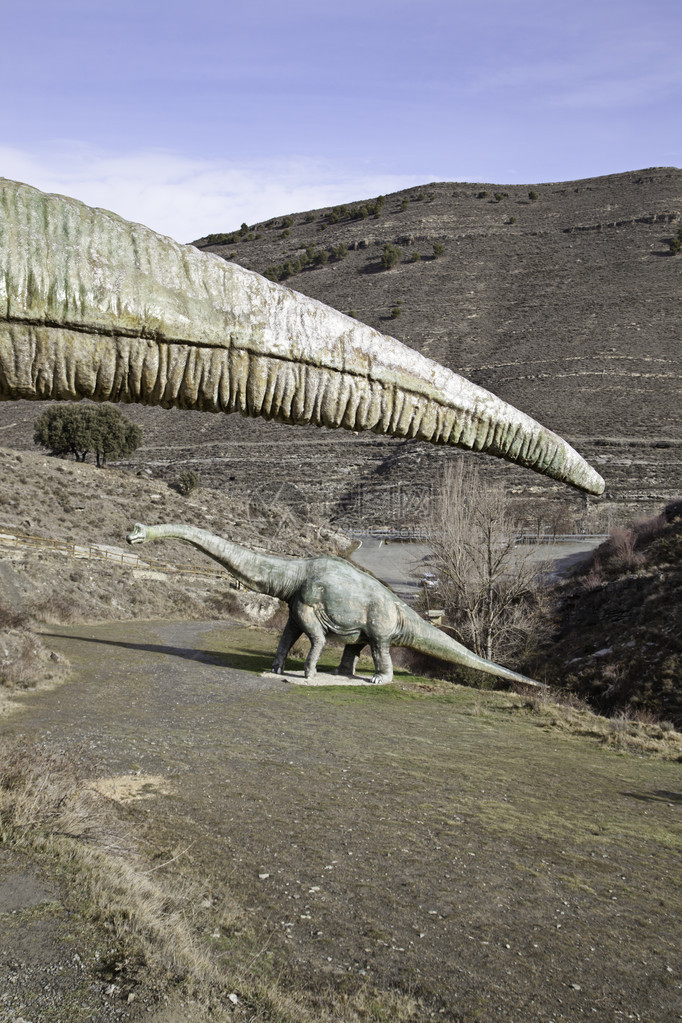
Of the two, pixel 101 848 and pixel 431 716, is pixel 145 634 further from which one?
pixel 101 848

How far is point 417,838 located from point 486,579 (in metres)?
17.5

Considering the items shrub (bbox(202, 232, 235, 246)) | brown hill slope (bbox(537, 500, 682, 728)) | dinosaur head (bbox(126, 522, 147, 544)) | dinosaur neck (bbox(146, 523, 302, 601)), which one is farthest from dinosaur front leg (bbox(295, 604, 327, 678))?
shrub (bbox(202, 232, 235, 246))

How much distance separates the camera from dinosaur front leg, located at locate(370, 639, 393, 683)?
1539 centimetres

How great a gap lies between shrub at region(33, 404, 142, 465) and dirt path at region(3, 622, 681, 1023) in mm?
31777

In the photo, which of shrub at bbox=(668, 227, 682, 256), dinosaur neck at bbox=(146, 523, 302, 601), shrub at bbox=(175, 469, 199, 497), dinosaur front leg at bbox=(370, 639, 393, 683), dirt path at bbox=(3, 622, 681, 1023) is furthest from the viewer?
shrub at bbox=(668, 227, 682, 256)

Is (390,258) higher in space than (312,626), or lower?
higher

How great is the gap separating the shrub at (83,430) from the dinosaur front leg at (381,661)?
31011mm

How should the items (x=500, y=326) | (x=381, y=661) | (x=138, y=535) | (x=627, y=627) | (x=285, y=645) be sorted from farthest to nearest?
(x=500, y=326) < (x=627, y=627) < (x=381, y=661) < (x=285, y=645) < (x=138, y=535)

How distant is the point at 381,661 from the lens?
1574 centimetres

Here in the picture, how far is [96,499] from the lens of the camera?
3547 centimetres

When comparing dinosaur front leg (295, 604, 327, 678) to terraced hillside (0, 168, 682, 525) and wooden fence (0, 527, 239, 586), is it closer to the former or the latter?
wooden fence (0, 527, 239, 586)

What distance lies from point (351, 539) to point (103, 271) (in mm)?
44922

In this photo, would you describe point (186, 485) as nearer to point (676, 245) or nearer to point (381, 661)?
point (381, 661)

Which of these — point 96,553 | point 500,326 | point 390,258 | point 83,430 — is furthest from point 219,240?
point 96,553
